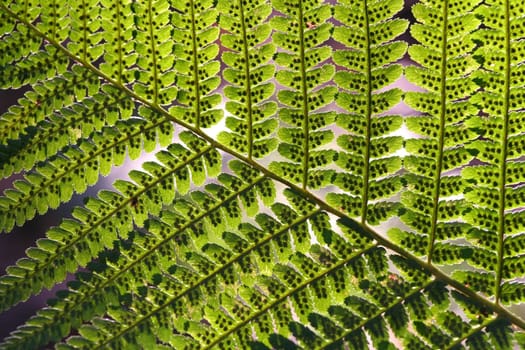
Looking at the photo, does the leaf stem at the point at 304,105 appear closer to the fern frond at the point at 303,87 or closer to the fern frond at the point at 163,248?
the fern frond at the point at 303,87

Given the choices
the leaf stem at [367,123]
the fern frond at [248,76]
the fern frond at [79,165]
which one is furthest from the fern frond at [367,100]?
the fern frond at [79,165]

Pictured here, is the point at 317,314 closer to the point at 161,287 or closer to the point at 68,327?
A: the point at 161,287

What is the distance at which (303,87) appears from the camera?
1678 mm

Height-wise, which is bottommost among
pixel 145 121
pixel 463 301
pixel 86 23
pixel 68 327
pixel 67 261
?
pixel 463 301

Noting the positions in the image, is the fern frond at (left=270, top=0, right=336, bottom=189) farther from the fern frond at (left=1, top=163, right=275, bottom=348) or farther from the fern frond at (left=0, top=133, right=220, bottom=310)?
the fern frond at (left=0, top=133, right=220, bottom=310)

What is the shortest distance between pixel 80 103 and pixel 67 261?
1.55ft

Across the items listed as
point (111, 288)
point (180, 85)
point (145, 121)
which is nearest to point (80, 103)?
point (145, 121)

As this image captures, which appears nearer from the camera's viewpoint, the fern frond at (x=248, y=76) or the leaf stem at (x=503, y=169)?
the leaf stem at (x=503, y=169)

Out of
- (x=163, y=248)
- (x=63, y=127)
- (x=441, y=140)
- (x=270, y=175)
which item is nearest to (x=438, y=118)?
(x=441, y=140)

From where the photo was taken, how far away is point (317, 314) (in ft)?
5.26

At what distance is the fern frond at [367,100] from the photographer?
159 centimetres

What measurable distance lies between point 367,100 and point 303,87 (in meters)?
0.19

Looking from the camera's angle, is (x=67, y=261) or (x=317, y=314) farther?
(x=67, y=261)

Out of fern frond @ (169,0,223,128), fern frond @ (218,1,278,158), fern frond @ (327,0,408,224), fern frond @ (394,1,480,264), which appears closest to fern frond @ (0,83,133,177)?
fern frond @ (169,0,223,128)
